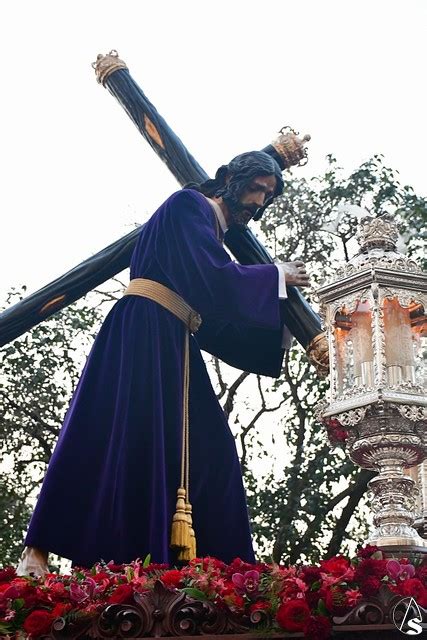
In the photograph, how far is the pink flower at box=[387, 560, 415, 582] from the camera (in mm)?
3000

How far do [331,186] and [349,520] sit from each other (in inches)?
168

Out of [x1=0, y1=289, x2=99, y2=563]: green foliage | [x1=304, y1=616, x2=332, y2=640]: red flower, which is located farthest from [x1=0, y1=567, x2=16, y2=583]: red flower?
[x1=0, y1=289, x2=99, y2=563]: green foliage

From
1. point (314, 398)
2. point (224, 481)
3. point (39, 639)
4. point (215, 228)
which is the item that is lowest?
point (39, 639)

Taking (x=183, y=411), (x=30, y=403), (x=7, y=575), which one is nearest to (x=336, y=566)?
(x=7, y=575)

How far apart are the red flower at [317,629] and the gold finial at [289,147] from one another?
10.9 feet

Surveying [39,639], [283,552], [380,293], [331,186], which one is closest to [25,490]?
[283,552]

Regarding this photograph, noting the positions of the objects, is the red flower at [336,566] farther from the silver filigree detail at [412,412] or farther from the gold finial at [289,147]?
the gold finial at [289,147]

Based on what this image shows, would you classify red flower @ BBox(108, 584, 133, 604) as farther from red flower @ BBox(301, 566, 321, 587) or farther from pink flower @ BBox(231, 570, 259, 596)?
red flower @ BBox(301, 566, 321, 587)

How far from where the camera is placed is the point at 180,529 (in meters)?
4.17

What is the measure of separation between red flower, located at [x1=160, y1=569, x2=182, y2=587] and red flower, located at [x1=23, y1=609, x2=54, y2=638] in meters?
0.36

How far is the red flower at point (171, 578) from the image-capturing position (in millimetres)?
3193

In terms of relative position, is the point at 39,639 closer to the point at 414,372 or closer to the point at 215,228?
the point at 215,228

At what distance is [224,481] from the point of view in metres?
4.67

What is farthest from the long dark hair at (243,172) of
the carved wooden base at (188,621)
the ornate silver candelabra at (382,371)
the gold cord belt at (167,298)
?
the carved wooden base at (188,621)
